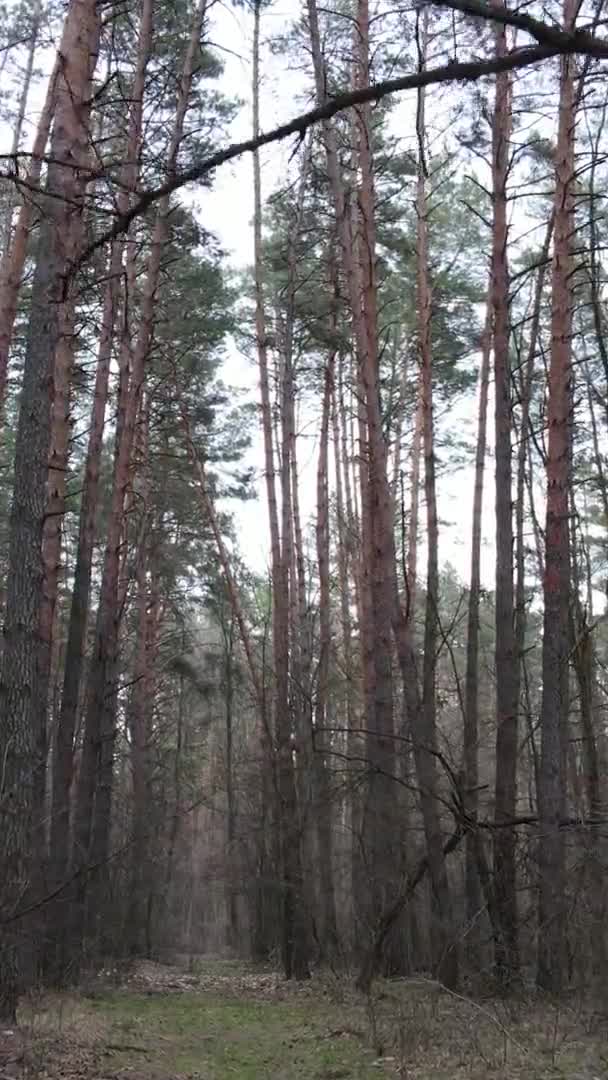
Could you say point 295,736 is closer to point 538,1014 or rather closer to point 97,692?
point 97,692

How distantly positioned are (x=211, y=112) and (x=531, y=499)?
7.28 m

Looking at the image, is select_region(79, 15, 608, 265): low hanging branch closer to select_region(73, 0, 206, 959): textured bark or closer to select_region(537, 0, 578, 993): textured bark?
select_region(537, 0, 578, 993): textured bark

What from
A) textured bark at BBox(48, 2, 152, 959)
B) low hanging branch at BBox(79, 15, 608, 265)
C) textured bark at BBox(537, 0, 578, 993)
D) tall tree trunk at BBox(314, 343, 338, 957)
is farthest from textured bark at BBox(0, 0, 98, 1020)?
tall tree trunk at BBox(314, 343, 338, 957)

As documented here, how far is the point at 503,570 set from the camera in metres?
9.76

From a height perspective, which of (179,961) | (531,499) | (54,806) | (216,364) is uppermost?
(216,364)

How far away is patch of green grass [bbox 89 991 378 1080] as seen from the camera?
20.1 feet

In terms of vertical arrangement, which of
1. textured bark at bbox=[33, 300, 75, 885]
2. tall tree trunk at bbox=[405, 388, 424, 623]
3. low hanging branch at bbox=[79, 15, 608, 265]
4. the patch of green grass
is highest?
tall tree trunk at bbox=[405, 388, 424, 623]

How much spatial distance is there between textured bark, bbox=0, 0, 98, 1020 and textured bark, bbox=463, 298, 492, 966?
149 inches

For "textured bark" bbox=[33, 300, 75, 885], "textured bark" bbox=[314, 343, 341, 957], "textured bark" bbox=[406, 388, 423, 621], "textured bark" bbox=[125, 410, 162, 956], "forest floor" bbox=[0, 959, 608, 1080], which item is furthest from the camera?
"textured bark" bbox=[406, 388, 423, 621]

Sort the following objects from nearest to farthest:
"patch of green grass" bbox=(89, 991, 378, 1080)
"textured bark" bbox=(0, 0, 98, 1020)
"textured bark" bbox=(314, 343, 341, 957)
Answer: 1. "textured bark" bbox=(0, 0, 98, 1020)
2. "patch of green grass" bbox=(89, 991, 378, 1080)
3. "textured bark" bbox=(314, 343, 341, 957)

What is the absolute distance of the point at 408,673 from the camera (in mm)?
9680

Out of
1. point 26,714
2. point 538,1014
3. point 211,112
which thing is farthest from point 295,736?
point 211,112

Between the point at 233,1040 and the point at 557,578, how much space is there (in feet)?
16.2

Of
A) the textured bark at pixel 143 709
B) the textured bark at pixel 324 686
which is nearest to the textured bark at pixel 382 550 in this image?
the textured bark at pixel 324 686
